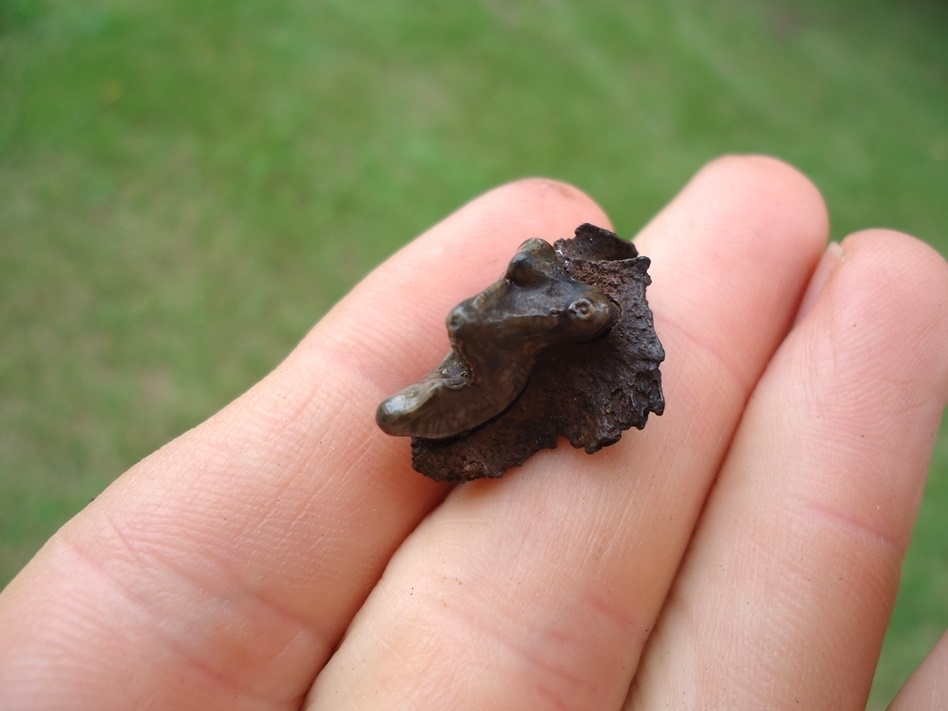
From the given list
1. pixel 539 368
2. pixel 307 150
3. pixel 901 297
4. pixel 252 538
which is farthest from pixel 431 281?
pixel 307 150

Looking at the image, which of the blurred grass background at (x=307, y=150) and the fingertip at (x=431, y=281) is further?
the blurred grass background at (x=307, y=150)

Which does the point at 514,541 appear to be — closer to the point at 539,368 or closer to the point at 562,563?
the point at 562,563

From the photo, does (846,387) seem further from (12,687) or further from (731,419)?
(12,687)

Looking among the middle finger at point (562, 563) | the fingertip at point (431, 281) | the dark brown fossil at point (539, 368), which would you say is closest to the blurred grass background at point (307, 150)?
the fingertip at point (431, 281)

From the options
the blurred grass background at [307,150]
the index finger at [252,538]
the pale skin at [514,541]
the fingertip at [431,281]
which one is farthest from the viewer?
the blurred grass background at [307,150]

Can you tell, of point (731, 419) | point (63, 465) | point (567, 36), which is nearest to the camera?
point (731, 419)

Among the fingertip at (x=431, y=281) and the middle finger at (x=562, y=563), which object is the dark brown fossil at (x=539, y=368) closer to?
the middle finger at (x=562, y=563)

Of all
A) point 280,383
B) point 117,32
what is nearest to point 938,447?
point 280,383
